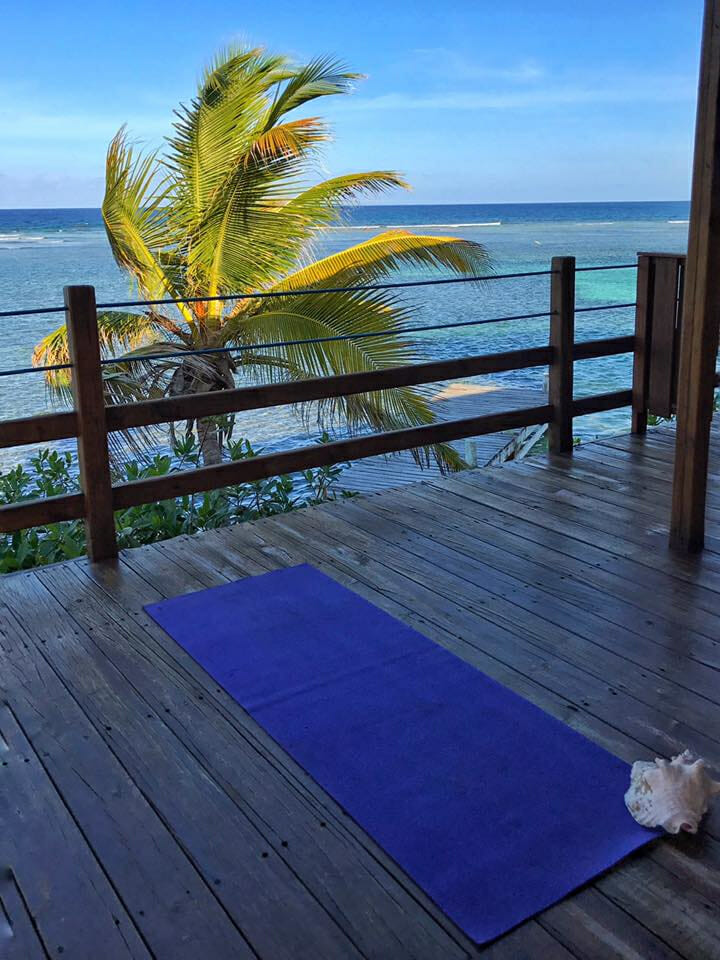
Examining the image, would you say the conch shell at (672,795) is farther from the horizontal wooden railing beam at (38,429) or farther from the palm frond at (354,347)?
the palm frond at (354,347)

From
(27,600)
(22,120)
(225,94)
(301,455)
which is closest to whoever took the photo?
(27,600)

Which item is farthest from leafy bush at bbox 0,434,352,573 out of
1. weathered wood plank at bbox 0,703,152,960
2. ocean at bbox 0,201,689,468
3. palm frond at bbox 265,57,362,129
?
palm frond at bbox 265,57,362,129

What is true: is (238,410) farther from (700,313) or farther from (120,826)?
(120,826)

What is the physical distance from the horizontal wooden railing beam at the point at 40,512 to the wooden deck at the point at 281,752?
192mm

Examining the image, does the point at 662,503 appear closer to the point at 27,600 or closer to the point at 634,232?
the point at 27,600

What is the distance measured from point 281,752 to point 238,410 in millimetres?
1812

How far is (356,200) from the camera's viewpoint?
22.7ft

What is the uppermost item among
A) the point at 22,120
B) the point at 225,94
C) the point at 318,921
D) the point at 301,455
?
the point at 22,120

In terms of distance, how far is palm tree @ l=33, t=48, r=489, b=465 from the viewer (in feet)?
21.0

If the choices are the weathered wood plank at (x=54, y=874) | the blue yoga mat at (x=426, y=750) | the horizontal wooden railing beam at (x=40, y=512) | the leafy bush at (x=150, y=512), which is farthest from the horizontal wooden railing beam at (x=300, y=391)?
the weathered wood plank at (x=54, y=874)

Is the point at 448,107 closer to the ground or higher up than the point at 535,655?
higher up

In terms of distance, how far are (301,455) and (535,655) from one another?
154cm

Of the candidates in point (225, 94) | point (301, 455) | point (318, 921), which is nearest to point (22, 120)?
point (225, 94)

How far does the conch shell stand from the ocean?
479 centimetres
